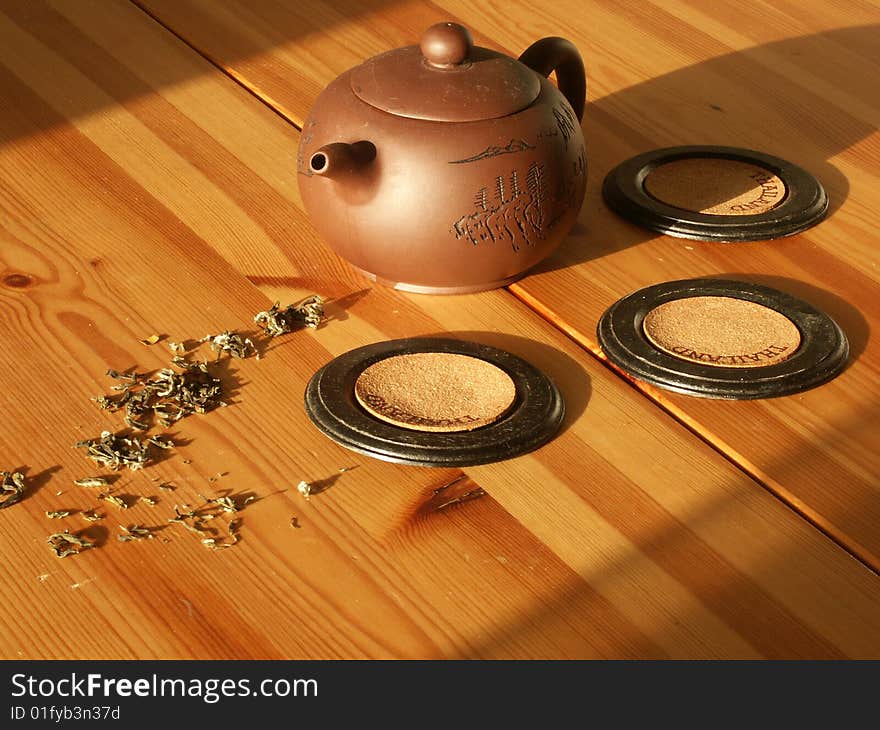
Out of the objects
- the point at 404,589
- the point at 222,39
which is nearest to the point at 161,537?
the point at 404,589

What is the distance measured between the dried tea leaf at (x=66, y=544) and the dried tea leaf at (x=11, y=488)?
0.06 m

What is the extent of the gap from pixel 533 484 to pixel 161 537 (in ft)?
0.94

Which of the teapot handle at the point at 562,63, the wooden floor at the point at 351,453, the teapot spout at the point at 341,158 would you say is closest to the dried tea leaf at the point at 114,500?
the wooden floor at the point at 351,453

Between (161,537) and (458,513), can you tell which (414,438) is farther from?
(161,537)

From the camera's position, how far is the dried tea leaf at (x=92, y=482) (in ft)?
3.34

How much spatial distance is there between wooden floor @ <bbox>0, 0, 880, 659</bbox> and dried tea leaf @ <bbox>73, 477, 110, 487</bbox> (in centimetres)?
1

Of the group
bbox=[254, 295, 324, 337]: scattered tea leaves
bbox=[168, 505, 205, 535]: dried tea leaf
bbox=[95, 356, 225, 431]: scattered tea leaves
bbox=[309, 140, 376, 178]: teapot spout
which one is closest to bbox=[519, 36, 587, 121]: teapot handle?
bbox=[309, 140, 376, 178]: teapot spout

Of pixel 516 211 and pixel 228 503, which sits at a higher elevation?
pixel 516 211

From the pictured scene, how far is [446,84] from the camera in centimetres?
116

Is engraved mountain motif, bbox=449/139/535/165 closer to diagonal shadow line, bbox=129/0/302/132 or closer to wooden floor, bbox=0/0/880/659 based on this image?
wooden floor, bbox=0/0/880/659

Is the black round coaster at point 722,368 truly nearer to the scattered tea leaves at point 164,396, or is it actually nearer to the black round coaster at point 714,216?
the black round coaster at point 714,216

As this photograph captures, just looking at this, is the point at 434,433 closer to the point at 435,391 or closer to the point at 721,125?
the point at 435,391

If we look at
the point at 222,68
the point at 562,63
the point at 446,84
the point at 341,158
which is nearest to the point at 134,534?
the point at 341,158

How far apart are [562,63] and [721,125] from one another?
1.05ft
